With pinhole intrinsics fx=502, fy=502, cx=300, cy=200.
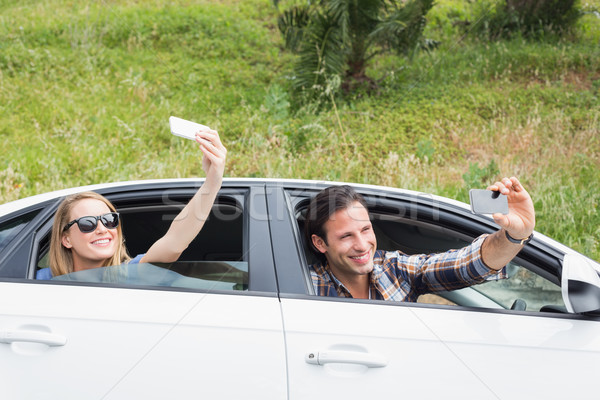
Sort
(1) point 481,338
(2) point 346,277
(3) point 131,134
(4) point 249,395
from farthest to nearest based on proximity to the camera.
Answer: (3) point 131,134, (2) point 346,277, (1) point 481,338, (4) point 249,395

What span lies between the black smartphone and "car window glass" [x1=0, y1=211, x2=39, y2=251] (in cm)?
170

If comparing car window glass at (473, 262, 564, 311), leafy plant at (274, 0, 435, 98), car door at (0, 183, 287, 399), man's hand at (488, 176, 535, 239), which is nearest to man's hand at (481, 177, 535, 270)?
man's hand at (488, 176, 535, 239)

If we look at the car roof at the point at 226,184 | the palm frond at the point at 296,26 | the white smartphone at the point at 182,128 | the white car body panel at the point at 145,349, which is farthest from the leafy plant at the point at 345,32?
the white car body panel at the point at 145,349

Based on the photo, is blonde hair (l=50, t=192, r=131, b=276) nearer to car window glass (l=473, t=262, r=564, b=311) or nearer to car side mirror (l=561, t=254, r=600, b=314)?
car side mirror (l=561, t=254, r=600, b=314)

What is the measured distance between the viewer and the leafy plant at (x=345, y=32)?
7262 mm

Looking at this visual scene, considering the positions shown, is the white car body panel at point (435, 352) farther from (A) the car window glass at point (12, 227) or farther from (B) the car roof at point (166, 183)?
(A) the car window glass at point (12, 227)

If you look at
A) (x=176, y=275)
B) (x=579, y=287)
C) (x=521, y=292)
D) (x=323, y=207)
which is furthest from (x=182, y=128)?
(x=521, y=292)

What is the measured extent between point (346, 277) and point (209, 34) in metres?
9.38

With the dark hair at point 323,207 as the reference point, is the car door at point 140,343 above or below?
below

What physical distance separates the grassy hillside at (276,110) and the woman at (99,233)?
12.4ft

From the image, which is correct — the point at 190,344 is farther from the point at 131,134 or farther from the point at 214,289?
the point at 131,134

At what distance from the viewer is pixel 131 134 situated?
714cm

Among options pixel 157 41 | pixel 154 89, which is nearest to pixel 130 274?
pixel 154 89

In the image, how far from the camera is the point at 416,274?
2203mm
